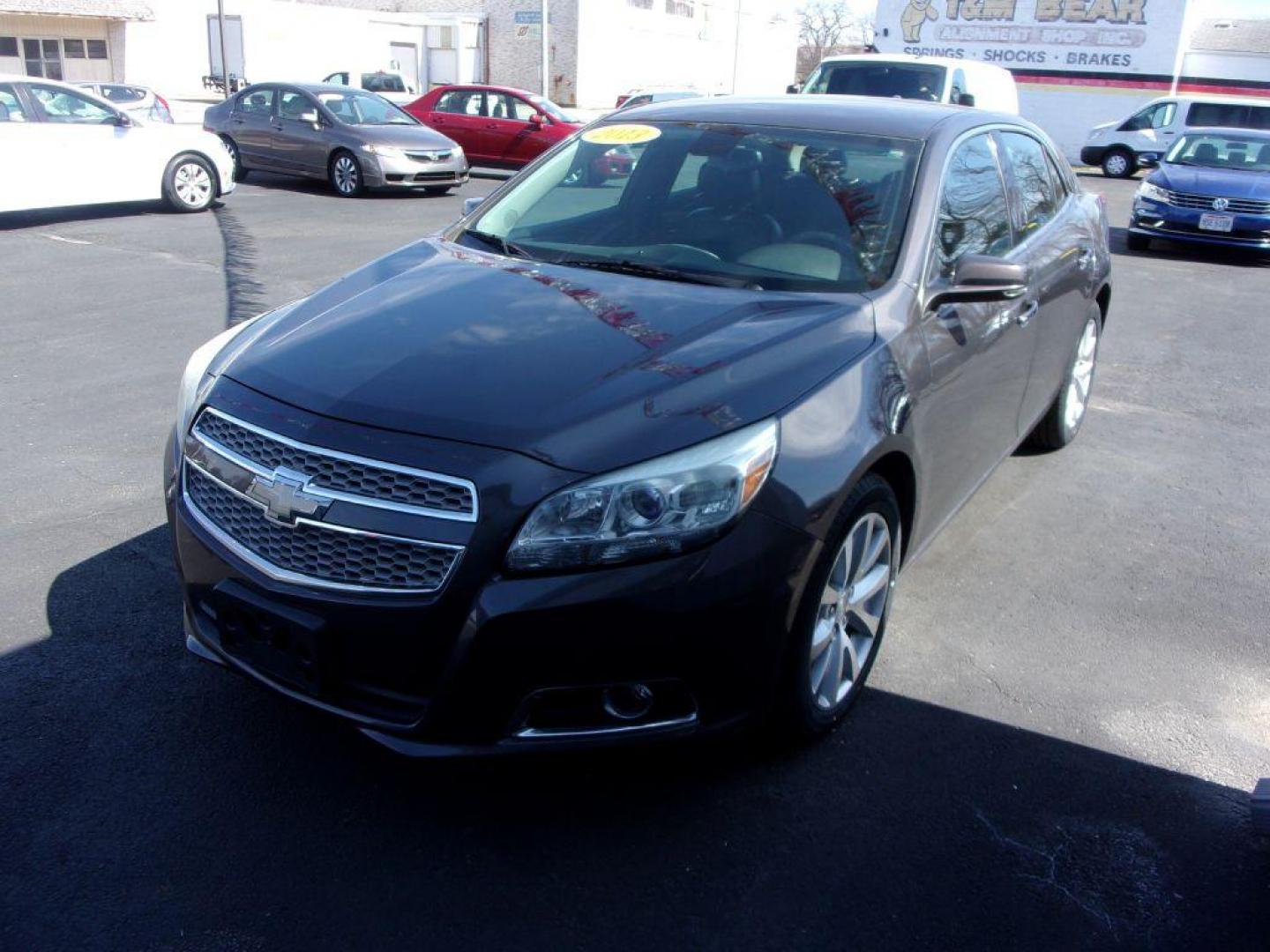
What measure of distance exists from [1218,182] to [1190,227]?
1.96ft

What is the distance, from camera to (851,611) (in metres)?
3.29

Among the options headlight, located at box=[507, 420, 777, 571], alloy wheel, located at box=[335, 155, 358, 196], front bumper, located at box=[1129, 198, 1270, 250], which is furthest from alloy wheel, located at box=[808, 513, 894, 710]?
alloy wheel, located at box=[335, 155, 358, 196]

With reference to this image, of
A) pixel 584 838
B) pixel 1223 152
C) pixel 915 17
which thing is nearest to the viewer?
pixel 584 838

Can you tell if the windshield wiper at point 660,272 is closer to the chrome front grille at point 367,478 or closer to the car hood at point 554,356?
the car hood at point 554,356

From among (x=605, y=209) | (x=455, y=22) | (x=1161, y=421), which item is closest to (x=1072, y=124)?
(x=455, y=22)

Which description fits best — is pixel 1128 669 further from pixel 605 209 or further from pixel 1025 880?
pixel 605 209

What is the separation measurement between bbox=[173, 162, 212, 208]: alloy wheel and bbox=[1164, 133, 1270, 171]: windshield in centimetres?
1183

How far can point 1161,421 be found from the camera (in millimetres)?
6773

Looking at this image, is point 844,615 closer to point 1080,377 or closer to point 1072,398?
Result: point 1072,398

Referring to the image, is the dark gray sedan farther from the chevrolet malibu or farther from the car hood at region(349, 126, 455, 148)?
A: the chevrolet malibu

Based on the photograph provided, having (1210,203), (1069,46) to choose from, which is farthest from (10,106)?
(1069,46)

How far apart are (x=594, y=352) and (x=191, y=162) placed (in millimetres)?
12061

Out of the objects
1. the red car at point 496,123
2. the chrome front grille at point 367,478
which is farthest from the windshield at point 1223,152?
the chrome front grille at point 367,478

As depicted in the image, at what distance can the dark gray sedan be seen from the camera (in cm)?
1577
